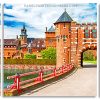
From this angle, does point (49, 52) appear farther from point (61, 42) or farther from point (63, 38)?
point (63, 38)

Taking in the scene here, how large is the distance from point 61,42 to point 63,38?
1895mm

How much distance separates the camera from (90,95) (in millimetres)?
14141

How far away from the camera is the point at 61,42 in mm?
19484

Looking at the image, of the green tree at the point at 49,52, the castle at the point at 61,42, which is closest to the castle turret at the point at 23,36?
the castle at the point at 61,42

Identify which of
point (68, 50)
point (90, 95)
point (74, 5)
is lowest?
point (90, 95)

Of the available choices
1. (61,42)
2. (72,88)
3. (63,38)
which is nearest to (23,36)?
(72,88)

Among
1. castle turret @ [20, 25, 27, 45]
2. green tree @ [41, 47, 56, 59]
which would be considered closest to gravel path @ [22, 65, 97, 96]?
green tree @ [41, 47, 56, 59]

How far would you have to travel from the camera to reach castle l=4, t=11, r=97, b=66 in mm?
16328

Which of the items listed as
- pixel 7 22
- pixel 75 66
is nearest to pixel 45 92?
pixel 7 22

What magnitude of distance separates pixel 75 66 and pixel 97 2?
7395 mm

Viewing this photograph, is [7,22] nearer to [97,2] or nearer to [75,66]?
[97,2]

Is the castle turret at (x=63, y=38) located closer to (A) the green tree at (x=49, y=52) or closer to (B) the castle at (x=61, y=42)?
(B) the castle at (x=61, y=42)

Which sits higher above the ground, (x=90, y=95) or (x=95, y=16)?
(x=95, y=16)

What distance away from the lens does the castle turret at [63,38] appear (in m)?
17.7
